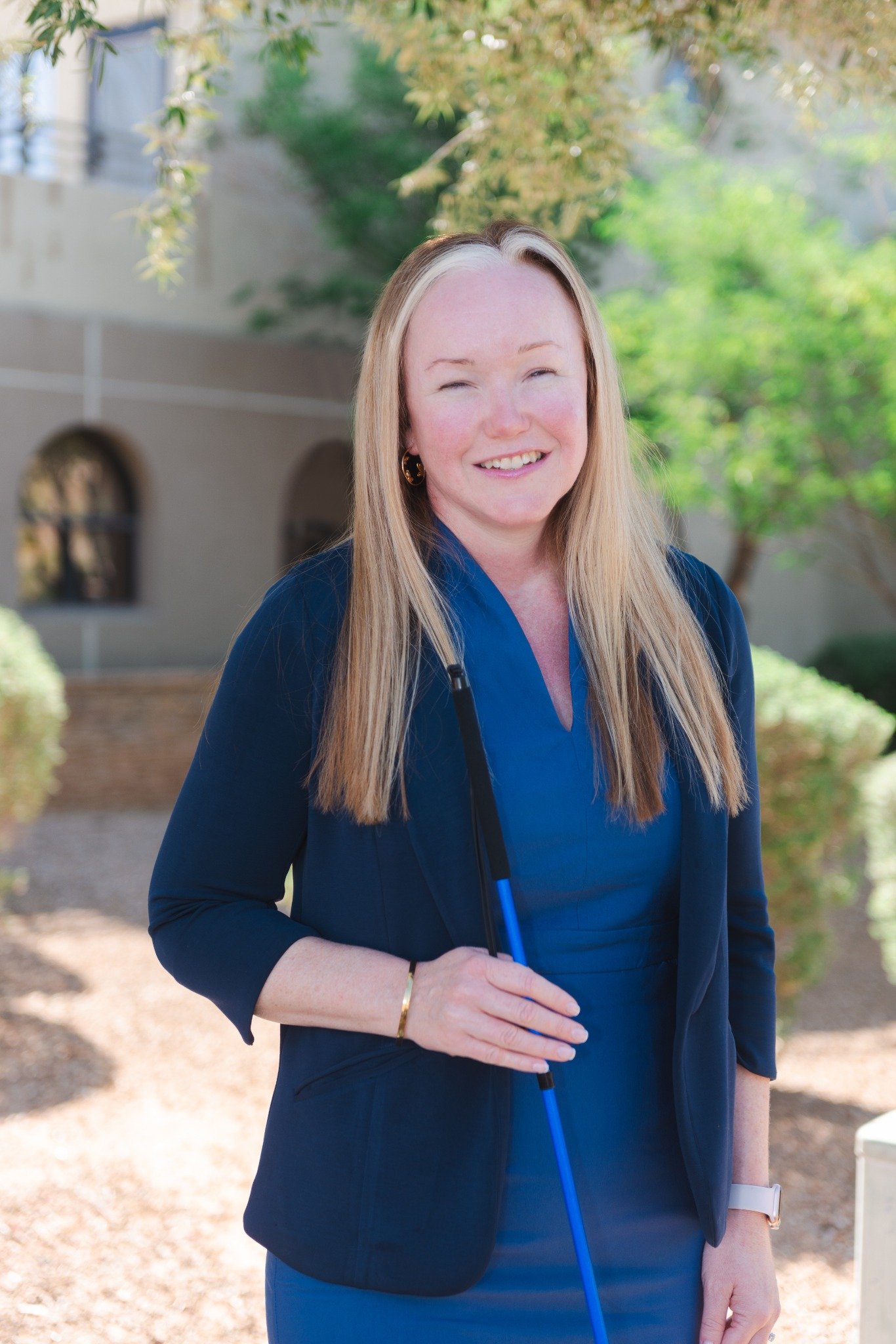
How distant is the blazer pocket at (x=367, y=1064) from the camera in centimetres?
155

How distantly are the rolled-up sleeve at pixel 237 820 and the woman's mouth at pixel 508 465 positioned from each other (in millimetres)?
339

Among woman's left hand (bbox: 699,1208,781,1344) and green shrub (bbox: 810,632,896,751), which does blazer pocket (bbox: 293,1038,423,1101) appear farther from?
green shrub (bbox: 810,632,896,751)

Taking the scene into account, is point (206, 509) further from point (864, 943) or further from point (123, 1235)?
point (123, 1235)

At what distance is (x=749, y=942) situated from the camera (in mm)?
1803

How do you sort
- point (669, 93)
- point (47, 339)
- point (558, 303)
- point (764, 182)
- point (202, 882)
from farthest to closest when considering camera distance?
1. point (47, 339)
2. point (764, 182)
3. point (669, 93)
4. point (558, 303)
5. point (202, 882)

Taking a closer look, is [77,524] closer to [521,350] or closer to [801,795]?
[801,795]

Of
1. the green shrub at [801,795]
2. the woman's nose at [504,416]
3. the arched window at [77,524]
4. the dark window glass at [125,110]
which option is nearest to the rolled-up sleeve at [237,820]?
the woman's nose at [504,416]

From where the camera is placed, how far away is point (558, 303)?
173 cm

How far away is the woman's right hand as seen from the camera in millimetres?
1441

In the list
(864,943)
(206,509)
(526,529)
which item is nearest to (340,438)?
(206,509)

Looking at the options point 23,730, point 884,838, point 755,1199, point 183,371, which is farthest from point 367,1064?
point 183,371

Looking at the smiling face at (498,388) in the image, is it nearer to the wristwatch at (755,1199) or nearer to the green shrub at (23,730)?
the wristwatch at (755,1199)

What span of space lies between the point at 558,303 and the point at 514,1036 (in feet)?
3.09

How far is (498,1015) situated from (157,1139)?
13.7ft
